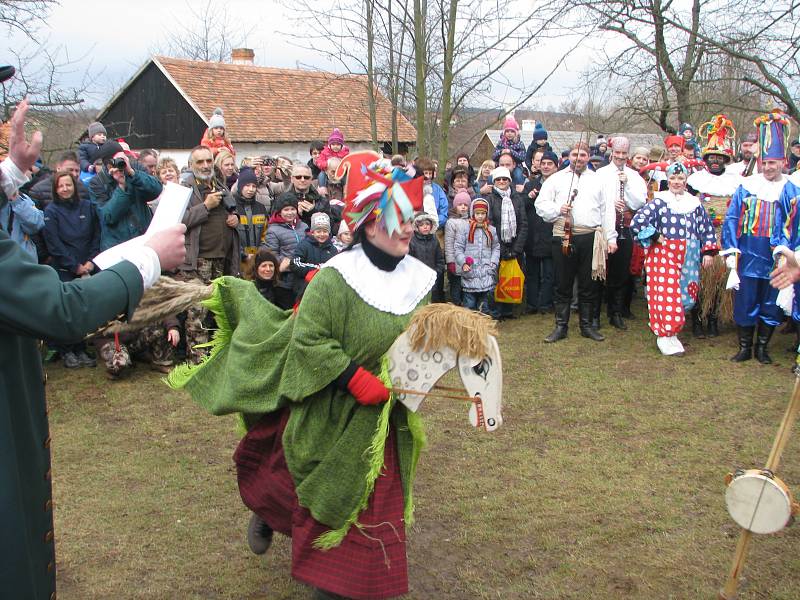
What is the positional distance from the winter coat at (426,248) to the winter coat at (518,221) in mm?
894

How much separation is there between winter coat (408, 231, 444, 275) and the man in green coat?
21.4 ft

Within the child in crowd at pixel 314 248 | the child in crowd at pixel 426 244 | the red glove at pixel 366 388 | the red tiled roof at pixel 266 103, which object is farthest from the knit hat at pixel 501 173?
the red tiled roof at pixel 266 103

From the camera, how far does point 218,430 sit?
5973mm

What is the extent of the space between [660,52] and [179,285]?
14603 mm

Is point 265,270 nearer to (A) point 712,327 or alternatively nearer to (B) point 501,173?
(B) point 501,173

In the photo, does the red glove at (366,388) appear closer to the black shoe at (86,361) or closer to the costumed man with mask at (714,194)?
the black shoe at (86,361)

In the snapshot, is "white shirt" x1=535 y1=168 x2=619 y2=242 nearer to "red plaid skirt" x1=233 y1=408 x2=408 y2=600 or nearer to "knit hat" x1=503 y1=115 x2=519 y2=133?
"knit hat" x1=503 y1=115 x2=519 y2=133

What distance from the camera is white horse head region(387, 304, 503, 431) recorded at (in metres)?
3.21

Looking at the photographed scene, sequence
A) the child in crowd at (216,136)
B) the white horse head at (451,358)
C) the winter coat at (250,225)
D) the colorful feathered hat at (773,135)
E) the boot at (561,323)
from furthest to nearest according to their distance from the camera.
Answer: the child in crowd at (216,136), the boot at (561,323), the winter coat at (250,225), the colorful feathered hat at (773,135), the white horse head at (451,358)

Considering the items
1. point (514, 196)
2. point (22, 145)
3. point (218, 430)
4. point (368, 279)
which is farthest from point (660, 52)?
point (22, 145)

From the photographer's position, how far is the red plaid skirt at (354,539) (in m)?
3.28

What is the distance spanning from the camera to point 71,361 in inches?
300

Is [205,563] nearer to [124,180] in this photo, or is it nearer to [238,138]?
[124,180]

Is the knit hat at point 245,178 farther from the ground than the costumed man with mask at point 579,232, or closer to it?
farther from the ground
